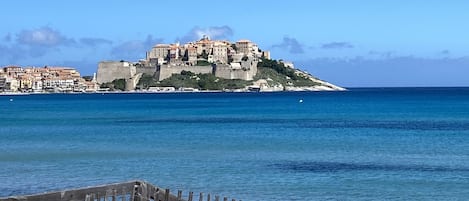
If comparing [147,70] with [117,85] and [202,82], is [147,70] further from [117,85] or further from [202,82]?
[202,82]

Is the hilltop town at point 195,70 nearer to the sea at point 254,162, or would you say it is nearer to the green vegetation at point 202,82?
the green vegetation at point 202,82

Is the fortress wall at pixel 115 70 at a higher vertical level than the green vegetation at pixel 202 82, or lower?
higher

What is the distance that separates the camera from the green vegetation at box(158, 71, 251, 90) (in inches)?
7185

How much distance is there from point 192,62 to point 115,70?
18.3 m

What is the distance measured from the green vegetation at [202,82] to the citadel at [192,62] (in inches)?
46.4

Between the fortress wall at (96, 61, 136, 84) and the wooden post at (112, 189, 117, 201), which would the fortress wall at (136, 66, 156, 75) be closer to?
the fortress wall at (96, 61, 136, 84)

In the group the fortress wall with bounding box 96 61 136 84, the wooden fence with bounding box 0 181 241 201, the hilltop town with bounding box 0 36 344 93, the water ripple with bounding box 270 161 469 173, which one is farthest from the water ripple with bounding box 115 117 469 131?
the fortress wall with bounding box 96 61 136 84

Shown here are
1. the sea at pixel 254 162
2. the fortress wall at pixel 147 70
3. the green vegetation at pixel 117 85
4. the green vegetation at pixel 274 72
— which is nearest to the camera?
the sea at pixel 254 162

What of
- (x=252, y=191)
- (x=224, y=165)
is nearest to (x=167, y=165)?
(x=224, y=165)

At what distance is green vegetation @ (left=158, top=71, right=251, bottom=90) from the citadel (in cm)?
118

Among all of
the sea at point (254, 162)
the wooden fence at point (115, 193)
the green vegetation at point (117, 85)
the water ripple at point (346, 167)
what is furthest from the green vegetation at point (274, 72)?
the wooden fence at point (115, 193)

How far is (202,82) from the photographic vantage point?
184 metres

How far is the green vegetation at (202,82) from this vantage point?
7185 inches

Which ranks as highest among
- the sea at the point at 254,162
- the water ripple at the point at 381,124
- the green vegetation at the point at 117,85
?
the green vegetation at the point at 117,85
